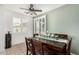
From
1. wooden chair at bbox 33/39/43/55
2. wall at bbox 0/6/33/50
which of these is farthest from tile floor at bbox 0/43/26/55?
wooden chair at bbox 33/39/43/55

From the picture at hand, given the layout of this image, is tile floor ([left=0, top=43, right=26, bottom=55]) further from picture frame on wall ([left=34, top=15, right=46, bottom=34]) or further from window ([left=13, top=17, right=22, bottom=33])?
picture frame on wall ([left=34, top=15, right=46, bottom=34])

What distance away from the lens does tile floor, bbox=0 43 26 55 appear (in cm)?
178

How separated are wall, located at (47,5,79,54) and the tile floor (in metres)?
0.70

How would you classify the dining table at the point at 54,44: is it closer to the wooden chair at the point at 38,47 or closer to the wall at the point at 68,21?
the wooden chair at the point at 38,47

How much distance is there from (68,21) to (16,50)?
119 cm

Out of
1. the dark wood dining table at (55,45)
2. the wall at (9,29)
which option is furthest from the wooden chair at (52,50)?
the wall at (9,29)

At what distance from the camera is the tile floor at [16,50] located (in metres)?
1.78

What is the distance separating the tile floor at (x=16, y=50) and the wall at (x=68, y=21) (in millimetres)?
704

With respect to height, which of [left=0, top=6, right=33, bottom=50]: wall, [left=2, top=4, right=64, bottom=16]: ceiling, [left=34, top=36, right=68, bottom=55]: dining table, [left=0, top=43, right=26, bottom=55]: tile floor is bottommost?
[left=0, top=43, right=26, bottom=55]: tile floor

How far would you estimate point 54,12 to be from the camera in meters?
1.77

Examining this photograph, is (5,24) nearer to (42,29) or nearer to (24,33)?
(24,33)

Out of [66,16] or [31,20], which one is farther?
[31,20]

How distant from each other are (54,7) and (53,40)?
2.20 feet
